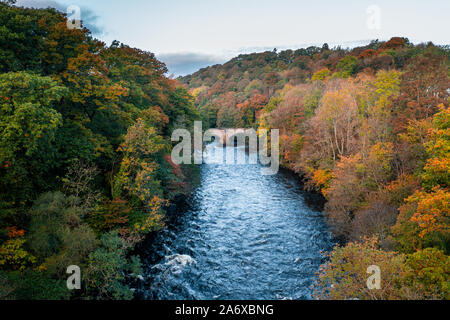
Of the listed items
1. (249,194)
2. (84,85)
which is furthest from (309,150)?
(84,85)

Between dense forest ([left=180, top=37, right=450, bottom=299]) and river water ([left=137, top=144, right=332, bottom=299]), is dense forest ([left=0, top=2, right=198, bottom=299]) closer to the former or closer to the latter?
river water ([left=137, top=144, right=332, bottom=299])

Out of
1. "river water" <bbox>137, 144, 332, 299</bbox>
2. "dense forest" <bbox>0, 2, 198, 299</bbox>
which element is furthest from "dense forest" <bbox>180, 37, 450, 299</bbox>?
"dense forest" <bbox>0, 2, 198, 299</bbox>

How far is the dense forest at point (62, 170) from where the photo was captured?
1216 cm

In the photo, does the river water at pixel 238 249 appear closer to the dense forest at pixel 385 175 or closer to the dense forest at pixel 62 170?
the dense forest at pixel 385 175

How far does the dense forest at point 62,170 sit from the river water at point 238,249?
2.12 m

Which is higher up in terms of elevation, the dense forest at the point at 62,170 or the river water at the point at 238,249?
the dense forest at the point at 62,170

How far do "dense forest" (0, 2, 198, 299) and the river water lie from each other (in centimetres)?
212

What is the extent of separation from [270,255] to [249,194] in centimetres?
1337

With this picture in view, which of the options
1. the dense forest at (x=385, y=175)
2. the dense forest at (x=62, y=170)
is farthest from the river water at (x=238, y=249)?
the dense forest at (x=62, y=170)

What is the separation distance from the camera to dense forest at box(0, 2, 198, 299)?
39.9 ft

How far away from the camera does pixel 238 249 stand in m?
19.1

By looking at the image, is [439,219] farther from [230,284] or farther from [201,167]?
[201,167]

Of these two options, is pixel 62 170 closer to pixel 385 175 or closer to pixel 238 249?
pixel 238 249

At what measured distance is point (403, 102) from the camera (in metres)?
22.8
